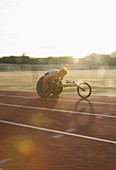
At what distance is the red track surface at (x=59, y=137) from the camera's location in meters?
4.59

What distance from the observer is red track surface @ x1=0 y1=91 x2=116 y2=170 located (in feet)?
15.1

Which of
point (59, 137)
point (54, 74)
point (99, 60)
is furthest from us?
point (99, 60)

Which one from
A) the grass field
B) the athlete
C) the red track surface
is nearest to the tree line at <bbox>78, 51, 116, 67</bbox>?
the grass field

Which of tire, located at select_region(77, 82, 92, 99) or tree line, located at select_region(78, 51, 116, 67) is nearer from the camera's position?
tire, located at select_region(77, 82, 92, 99)

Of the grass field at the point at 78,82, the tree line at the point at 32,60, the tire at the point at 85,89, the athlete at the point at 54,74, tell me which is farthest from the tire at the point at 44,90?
the tree line at the point at 32,60

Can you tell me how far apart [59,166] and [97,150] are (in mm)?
1042

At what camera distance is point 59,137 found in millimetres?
6133

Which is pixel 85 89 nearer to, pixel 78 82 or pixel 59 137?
pixel 78 82

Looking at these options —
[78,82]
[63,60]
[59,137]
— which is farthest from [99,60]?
[59,137]

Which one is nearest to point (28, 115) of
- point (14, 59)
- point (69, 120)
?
point (69, 120)

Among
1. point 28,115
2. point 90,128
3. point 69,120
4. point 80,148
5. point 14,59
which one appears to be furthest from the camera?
point 14,59

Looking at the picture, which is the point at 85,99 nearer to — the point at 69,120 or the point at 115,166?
the point at 69,120

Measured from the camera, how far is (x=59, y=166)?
4422 millimetres

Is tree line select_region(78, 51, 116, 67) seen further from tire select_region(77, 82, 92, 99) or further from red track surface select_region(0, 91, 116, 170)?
red track surface select_region(0, 91, 116, 170)
